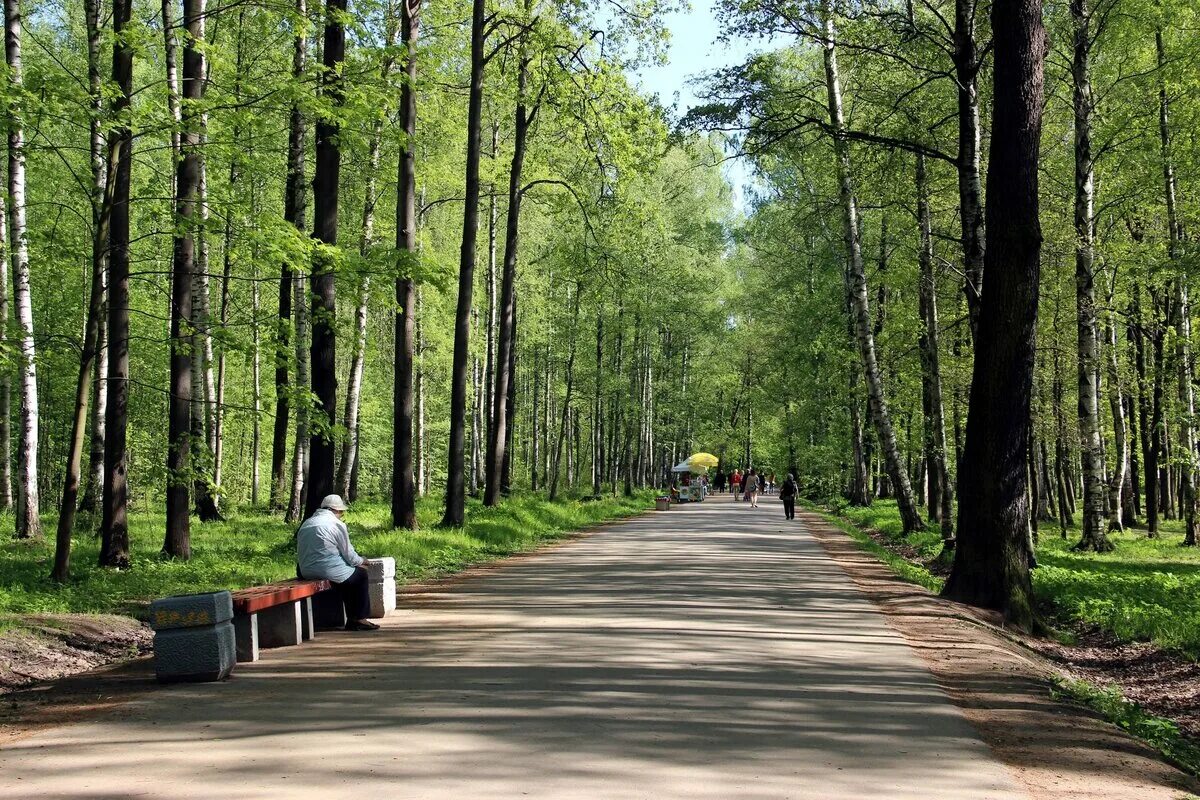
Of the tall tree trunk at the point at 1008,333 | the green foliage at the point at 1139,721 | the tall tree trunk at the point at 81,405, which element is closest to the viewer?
the green foliage at the point at 1139,721

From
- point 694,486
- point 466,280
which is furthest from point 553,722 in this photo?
point 694,486

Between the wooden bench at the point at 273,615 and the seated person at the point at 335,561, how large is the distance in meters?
0.16

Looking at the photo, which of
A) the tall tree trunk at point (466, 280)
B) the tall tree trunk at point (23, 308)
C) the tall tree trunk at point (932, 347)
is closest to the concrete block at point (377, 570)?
the tall tree trunk at point (23, 308)

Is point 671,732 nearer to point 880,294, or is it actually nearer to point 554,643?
point 554,643

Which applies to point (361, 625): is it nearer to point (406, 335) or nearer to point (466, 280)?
point (406, 335)

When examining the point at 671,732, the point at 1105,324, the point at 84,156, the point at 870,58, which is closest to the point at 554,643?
the point at 671,732

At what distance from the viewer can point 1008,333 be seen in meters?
12.6

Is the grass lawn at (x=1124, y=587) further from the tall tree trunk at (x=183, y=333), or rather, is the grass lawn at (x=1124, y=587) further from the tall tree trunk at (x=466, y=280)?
the tall tree trunk at (x=183, y=333)

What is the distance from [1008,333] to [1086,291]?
34.3 feet

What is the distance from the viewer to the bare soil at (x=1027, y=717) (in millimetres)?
5695

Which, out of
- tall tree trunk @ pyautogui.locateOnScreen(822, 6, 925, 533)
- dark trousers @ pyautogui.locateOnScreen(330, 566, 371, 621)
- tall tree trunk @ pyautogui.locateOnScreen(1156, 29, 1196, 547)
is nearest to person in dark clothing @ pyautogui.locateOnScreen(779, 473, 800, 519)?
tall tree trunk @ pyautogui.locateOnScreen(822, 6, 925, 533)

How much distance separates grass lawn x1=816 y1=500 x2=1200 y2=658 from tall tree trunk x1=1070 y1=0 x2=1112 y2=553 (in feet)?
4.28

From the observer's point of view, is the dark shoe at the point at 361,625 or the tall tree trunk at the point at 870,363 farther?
the tall tree trunk at the point at 870,363

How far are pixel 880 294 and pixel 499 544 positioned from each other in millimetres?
25824
